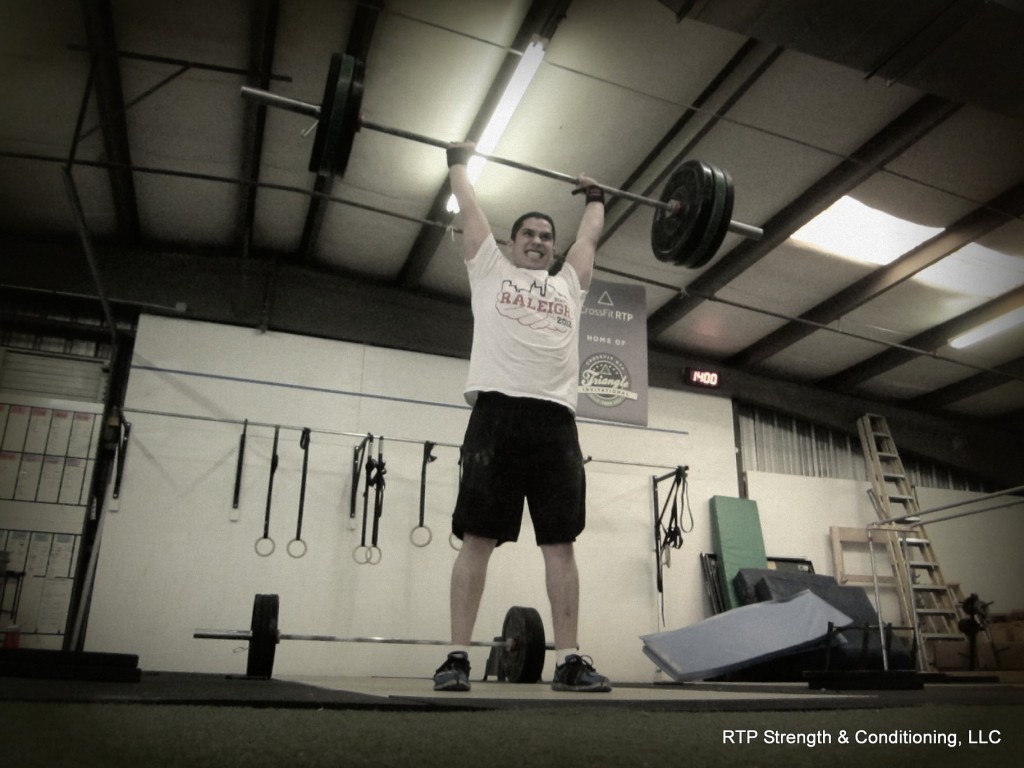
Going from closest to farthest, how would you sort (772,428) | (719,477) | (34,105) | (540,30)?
(540,30)
(34,105)
(719,477)
(772,428)

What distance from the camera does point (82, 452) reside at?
4.75m

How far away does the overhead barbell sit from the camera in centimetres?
232

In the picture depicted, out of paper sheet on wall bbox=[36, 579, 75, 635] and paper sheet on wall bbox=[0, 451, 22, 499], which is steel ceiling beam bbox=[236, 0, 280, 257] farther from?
paper sheet on wall bbox=[36, 579, 75, 635]

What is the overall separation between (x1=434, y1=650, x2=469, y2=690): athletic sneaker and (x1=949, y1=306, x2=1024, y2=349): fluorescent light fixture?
5.14 meters

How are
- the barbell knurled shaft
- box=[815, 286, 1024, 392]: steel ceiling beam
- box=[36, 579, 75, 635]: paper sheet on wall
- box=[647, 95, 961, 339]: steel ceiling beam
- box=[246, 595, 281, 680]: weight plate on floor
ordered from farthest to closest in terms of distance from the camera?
box=[815, 286, 1024, 392]: steel ceiling beam → box=[36, 579, 75, 635]: paper sheet on wall → box=[647, 95, 961, 339]: steel ceiling beam → box=[246, 595, 281, 680]: weight plate on floor → the barbell knurled shaft

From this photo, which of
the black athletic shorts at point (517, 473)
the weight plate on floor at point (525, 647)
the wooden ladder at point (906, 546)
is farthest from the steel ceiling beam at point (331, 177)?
the wooden ladder at point (906, 546)

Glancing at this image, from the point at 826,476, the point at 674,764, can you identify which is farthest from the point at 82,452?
the point at 826,476

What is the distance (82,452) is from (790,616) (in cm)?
415

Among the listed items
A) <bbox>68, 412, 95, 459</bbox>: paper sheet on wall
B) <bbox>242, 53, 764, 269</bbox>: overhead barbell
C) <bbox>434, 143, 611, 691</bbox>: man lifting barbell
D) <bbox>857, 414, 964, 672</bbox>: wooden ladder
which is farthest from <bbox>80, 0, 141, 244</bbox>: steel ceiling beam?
<bbox>857, 414, 964, 672</bbox>: wooden ladder

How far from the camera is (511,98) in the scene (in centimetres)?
397

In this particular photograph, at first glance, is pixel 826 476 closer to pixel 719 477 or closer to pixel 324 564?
pixel 719 477

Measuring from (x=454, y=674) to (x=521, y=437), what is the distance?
0.60 metres

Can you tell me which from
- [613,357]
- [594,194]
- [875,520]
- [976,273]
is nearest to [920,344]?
[976,273]

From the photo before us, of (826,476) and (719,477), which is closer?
(719,477)
